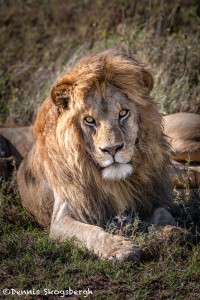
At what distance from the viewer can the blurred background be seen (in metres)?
8.84

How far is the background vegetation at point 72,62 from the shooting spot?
4496 mm

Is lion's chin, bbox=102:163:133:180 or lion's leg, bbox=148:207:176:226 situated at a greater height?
lion's chin, bbox=102:163:133:180

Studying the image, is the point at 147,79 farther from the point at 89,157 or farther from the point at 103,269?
the point at 103,269

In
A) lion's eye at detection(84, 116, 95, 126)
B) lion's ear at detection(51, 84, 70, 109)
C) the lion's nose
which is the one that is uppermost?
lion's ear at detection(51, 84, 70, 109)

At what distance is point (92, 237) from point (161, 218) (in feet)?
2.46

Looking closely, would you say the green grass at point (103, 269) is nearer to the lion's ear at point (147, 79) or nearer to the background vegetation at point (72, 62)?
the background vegetation at point (72, 62)

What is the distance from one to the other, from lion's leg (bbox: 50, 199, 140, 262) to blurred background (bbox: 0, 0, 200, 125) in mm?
3236

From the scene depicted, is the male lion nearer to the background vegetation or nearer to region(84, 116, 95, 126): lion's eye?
region(84, 116, 95, 126): lion's eye

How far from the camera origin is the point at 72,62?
9.54 metres

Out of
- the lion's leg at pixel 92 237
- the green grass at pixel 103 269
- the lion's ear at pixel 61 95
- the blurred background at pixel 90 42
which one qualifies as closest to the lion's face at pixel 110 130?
the lion's ear at pixel 61 95

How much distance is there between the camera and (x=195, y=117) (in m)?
7.42

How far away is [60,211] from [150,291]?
1417mm

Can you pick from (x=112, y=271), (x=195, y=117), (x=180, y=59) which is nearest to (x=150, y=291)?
(x=112, y=271)

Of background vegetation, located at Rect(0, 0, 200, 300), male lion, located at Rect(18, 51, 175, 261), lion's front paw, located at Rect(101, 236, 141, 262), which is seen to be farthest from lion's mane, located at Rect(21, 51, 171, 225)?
lion's front paw, located at Rect(101, 236, 141, 262)
